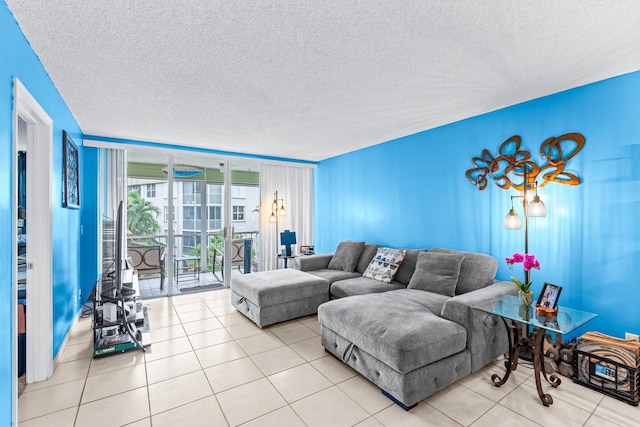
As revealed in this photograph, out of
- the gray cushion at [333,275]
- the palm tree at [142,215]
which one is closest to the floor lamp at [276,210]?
the gray cushion at [333,275]

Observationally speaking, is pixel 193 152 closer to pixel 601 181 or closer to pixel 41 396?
pixel 41 396

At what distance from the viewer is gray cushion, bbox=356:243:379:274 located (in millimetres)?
4414

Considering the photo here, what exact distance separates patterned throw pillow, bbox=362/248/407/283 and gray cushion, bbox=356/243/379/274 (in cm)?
23

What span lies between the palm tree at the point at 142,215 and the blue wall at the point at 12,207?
1958 millimetres

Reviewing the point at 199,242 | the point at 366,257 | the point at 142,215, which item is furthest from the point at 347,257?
the point at 142,215

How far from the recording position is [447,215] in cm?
371

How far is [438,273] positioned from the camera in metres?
3.22

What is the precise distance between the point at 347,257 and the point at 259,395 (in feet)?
8.68

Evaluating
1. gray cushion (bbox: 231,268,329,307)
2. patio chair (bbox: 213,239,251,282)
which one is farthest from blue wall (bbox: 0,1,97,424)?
patio chair (bbox: 213,239,251,282)

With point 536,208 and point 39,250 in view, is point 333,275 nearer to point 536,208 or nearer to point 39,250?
point 536,208

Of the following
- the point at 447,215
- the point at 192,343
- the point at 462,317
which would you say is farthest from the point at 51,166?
the point at 447,215

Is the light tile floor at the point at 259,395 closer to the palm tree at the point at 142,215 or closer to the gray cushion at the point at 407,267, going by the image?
the gray cushion at the point at 407,267

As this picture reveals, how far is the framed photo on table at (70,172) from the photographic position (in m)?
2.88

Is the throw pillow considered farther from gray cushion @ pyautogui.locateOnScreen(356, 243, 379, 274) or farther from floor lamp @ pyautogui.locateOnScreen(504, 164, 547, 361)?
gray cushion @ pyautogui.locateOnScreen(356, 243, 379, 274)
